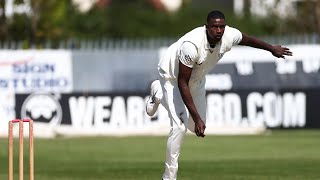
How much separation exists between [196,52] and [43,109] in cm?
1474

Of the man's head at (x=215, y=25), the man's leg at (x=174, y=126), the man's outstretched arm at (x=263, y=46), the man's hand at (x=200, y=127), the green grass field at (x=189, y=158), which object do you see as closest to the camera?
the man's head at (x=215, y=25)

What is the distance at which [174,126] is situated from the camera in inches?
472

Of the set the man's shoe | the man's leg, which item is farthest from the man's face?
the man's shoe

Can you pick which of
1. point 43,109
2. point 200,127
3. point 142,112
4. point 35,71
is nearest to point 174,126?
point 200,127

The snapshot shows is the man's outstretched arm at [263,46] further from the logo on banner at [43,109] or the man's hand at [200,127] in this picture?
the logo on banner at [43,109]

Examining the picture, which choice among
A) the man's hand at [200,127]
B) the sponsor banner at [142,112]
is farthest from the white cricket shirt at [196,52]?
the sponsor banner at [142,112]

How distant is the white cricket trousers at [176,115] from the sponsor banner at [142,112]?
1350 centimetres

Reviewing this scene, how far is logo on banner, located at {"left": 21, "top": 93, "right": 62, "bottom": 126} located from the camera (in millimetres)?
25875

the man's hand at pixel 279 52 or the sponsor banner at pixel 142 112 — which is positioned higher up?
the man's hand at pixel 279 52

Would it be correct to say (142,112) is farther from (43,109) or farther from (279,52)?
(279,52)

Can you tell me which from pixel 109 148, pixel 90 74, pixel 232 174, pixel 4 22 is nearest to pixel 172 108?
pixel 232 174

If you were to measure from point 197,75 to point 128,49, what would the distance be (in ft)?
53.0

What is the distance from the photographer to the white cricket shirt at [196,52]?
1149 cm

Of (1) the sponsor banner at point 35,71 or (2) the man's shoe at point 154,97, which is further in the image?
(1) the sponsor banner at point 35,71
